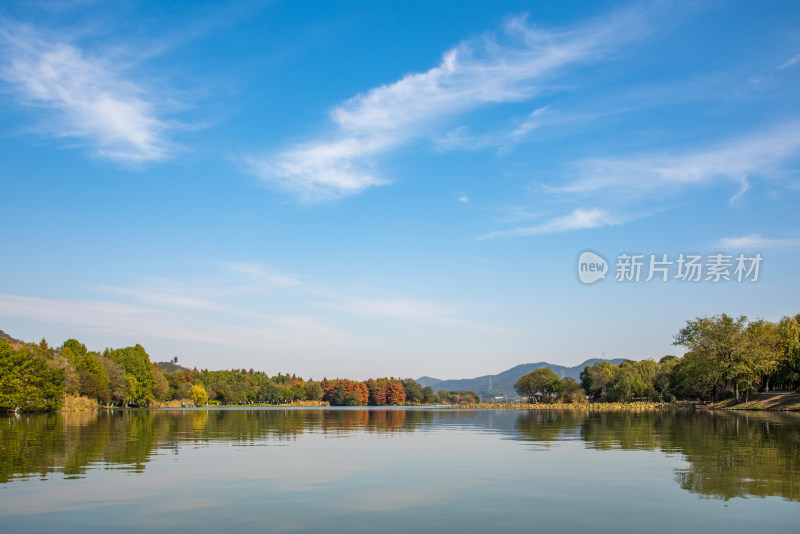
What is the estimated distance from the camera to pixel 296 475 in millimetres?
19203

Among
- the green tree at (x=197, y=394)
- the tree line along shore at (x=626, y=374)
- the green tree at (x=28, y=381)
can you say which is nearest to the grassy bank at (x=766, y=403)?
the tree line along shore at (x=626, y=374)

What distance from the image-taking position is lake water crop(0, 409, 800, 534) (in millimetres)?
12094

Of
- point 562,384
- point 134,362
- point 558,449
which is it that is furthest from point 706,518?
point 562,384

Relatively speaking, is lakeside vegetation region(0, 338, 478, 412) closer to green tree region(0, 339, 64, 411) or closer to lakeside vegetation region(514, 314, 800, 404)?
green tree region(0, 339, 64, 411)

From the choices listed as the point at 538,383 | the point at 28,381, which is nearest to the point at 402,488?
the point at 28,381

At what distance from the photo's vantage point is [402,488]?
16703 mm

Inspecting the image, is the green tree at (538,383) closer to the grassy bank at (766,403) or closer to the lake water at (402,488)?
the grassy bank at (766,403)

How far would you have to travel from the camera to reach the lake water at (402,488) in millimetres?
12094

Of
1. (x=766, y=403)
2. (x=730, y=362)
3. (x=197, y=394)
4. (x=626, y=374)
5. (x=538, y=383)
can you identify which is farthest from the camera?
(x=538, y=383)

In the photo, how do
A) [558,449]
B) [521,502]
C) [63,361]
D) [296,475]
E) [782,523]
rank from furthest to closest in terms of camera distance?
[63,361]
[558,449]
[296,475]
[521,502]
[782,523]

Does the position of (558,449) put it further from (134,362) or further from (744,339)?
(134,362)

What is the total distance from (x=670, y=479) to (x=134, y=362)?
121 meters

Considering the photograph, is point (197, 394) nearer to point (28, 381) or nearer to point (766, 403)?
point (28, 381)

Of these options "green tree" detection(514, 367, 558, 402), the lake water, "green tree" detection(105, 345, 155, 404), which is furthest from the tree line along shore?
the lake water
